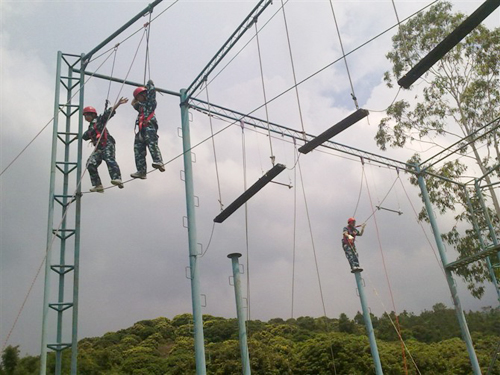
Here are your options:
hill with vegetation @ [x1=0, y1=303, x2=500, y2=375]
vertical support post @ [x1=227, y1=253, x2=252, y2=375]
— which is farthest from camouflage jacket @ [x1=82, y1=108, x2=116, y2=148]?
hill with vegetation @ [x1=0, y1=303, x2=500, y2=375]

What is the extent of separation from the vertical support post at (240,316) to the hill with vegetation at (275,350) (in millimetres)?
6436

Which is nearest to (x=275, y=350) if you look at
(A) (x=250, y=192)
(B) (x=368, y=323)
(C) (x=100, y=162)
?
(B) (x=368, y=323)

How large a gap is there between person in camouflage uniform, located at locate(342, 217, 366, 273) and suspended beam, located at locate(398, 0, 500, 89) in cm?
642

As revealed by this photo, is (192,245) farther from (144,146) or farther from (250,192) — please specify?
(144,146)

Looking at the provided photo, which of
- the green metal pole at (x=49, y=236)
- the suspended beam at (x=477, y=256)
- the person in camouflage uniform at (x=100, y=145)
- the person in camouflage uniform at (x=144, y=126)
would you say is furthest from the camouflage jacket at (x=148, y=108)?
the suspended beam at (x=477, y=256)

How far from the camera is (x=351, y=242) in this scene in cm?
1089

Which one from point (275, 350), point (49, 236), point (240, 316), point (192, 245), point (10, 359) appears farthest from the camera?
point (275, 350)

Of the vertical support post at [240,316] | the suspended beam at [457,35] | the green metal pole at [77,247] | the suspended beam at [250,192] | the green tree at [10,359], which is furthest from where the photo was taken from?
the green tree at [10,359]

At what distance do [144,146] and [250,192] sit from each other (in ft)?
5.88

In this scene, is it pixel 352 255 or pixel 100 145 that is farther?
pixel 352 255

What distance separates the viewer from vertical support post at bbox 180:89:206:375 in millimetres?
6719

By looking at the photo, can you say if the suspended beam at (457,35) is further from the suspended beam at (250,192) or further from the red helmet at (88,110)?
the red helmet at (88,110)

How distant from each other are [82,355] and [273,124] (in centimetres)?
1162

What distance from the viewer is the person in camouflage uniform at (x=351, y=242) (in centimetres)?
1074
